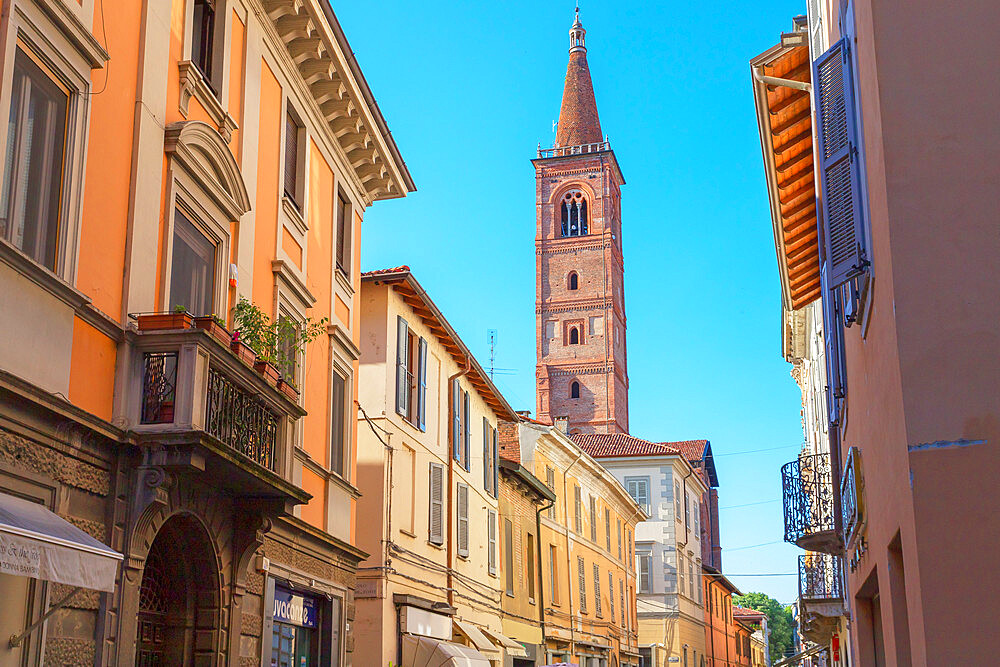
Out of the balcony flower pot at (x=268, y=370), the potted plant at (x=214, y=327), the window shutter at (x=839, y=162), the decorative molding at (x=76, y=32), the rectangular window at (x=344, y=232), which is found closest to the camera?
the window shutter at (x=839, y=162)

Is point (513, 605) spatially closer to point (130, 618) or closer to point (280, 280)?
point (280, 280)

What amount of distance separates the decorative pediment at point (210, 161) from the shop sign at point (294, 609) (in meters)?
4.63

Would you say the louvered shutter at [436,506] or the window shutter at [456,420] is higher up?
the window shutter at [456,420]

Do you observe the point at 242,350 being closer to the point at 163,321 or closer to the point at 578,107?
the point at 163,321

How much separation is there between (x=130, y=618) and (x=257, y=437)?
2.36m

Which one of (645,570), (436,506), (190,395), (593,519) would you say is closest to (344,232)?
(436,506)

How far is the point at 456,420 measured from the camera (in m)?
23.0

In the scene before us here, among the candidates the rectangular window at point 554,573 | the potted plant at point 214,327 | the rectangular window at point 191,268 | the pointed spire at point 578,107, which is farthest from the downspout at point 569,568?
the pointed spire at point 578,107

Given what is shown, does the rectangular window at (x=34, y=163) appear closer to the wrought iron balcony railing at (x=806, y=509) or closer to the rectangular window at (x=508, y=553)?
the wrought iron balcony railing at (x=806, y=509)

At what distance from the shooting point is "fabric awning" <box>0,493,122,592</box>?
6.01 m

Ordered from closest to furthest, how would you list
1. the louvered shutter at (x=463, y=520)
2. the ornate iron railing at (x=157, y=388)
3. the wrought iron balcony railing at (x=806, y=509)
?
the ornate iron railing at (x=157, y=388) → the wrought iron balcony railing at (x=806, y=509) → the louvered shutter at (x=463, y=520)

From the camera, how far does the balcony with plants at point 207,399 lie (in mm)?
8953

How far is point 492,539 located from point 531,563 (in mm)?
4614

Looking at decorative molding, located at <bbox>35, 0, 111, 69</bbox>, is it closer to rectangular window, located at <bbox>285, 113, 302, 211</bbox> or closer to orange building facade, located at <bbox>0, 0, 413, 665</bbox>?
orange building facade, located at <bbox>0, 0, 413, 665</bbox>
